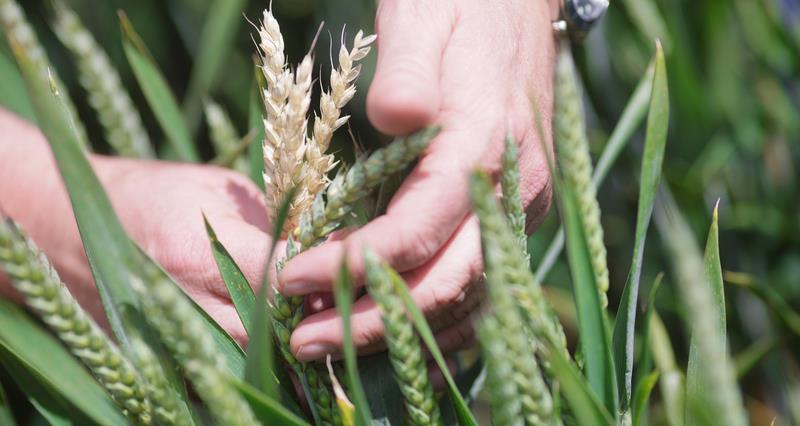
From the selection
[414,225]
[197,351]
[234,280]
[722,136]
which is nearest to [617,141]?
[414,225]

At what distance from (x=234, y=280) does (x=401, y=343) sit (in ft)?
0.53

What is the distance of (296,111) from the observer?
534 millimetres

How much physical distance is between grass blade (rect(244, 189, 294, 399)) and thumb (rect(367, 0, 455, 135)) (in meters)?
0.10

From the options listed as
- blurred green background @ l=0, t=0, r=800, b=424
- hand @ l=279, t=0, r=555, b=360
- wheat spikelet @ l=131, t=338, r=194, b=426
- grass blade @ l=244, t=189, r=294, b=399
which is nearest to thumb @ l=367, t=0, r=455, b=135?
hand @ l=279, t=0, r=555, b=360

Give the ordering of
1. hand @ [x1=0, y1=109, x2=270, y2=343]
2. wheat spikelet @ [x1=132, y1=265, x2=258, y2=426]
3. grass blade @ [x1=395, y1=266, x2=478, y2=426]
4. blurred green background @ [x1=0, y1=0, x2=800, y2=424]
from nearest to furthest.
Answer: wheat spikelet @ [x1=132, y1=265, x2=258, y2=426]
grass blade @ [x1=395, y1=266, x2=478, y2=426]
hand @ [x1=0, y1=109, x2=270, y2=343]
blurred green background @ [x1=0, y1=0, x2=800, y2=424]

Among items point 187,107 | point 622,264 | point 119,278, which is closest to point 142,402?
point 119,278

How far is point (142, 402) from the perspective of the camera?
1.63 feet

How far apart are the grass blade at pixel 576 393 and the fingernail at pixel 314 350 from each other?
153 millimetres

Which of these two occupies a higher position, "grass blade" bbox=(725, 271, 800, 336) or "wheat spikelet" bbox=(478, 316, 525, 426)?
"wheat spikelet" bbox=(478, 316, 525, 426)

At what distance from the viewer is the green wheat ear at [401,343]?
43cm

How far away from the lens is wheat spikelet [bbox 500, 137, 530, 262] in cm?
48

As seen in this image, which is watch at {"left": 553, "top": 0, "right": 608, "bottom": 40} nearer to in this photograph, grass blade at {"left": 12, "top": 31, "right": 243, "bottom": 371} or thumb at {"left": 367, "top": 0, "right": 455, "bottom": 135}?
thumb at {"left": 367, "top": 0, "right": 455, "bottom": 135}

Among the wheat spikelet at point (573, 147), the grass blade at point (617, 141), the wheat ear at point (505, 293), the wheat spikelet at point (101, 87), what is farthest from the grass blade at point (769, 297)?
the wheat spikelet at point (101, 87)

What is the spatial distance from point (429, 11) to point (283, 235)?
0.20 metres
